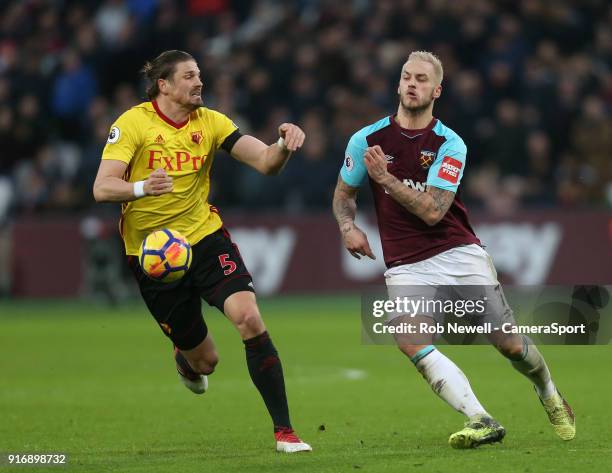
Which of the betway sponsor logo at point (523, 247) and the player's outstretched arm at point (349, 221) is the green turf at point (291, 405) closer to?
the player's outstretched arm at point (349, 221)

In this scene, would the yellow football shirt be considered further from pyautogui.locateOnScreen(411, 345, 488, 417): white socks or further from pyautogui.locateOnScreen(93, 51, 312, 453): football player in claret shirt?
pyautogui.locateOnScreen(411, 345, 488, 417): white socks

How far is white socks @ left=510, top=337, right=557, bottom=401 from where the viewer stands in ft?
27.6

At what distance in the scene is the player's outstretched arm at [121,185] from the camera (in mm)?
8055

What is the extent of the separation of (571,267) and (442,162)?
1210cm

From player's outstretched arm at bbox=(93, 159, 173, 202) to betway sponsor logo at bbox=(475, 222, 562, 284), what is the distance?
12.3 meters

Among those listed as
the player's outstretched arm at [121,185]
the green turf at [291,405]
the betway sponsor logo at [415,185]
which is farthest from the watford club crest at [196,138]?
the green turf at [291,405]

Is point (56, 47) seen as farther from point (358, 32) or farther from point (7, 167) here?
point (358, 32)

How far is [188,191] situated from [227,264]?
57 cm

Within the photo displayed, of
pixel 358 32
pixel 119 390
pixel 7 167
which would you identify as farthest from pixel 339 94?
pixel 119 390

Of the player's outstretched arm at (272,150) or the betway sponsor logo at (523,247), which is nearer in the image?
the player's outstretched arm at (272,150)

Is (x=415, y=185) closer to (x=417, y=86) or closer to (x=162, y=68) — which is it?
(x=417, y=86)

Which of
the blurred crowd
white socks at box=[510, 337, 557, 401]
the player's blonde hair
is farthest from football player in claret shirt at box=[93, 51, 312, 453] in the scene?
the blurred crowd

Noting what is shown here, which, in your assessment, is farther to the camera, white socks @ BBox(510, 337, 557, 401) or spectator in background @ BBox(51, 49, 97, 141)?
spectator in background @ BBox(51, 49, 97, 141)

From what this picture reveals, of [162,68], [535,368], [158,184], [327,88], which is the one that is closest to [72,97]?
[327,88]
